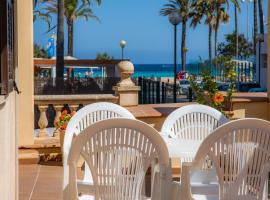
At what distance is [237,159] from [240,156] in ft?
0.07

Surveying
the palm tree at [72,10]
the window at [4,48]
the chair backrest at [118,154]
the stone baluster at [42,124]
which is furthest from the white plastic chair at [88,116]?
the palm tree at [72,10]

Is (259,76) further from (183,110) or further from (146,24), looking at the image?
(146,24)

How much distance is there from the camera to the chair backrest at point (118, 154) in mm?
2885

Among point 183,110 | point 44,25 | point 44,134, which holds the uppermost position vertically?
point 44,25

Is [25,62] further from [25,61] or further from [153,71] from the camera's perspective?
[153,71]

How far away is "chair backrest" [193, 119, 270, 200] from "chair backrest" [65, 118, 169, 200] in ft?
0.84

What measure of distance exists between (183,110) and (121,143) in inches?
55.6

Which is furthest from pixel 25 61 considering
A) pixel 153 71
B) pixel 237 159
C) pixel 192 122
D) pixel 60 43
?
pixel 153 71

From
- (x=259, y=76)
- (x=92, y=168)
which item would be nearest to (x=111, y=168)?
(x=92, y=168)

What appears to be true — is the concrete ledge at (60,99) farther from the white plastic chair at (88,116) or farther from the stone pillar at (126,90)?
the white plastic chair at (88,116)

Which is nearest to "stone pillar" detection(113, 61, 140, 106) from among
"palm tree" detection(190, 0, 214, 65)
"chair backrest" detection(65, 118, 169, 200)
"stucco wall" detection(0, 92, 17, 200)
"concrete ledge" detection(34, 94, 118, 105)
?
"concrete ledge" detection(34, 94, 118, 105)

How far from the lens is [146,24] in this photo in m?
70.9

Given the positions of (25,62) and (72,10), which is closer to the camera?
(25,62)

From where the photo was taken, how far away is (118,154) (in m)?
2.94
